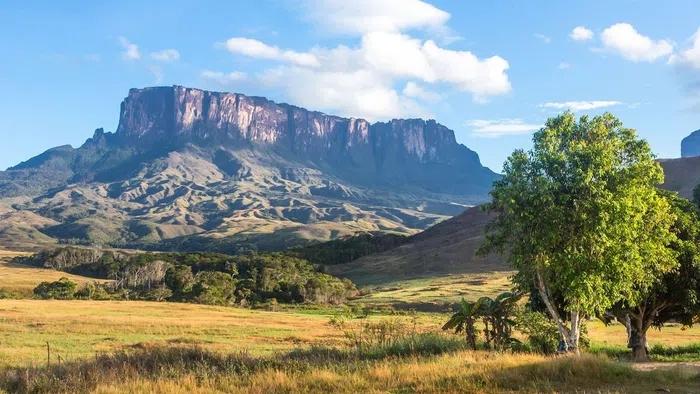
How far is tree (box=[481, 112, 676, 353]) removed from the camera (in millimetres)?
22656

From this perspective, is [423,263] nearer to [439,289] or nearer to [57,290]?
[439,289]

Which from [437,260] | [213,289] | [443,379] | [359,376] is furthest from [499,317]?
[437,260]

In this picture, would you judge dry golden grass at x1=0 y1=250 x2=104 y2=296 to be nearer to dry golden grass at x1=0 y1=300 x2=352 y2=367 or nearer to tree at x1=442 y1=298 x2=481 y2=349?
dry golden grass at x1=0 y1=300 x2=352 y2=367

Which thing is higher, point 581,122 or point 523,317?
point 581,122

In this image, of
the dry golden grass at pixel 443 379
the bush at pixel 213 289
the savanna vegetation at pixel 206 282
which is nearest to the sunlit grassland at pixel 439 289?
the savanna vegetation at pixel 206 282

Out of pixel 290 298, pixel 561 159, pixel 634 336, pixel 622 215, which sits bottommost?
pixel 290 298

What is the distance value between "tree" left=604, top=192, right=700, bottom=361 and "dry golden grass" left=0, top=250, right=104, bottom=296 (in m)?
115

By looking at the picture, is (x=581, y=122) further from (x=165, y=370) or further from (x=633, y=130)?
(x=165, y=370)

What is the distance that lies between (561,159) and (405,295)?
8847 centimetres

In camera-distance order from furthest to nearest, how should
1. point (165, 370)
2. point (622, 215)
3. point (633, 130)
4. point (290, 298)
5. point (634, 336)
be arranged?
point (290, 298) < point (634, 336) < point (633, 130) < point (622, 215) < point (165, 370)

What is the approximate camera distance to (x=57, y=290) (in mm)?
108062

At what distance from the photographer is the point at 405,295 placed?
110 m

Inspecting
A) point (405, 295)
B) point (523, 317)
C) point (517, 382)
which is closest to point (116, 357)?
point (517, 382)

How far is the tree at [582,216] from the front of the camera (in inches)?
892
